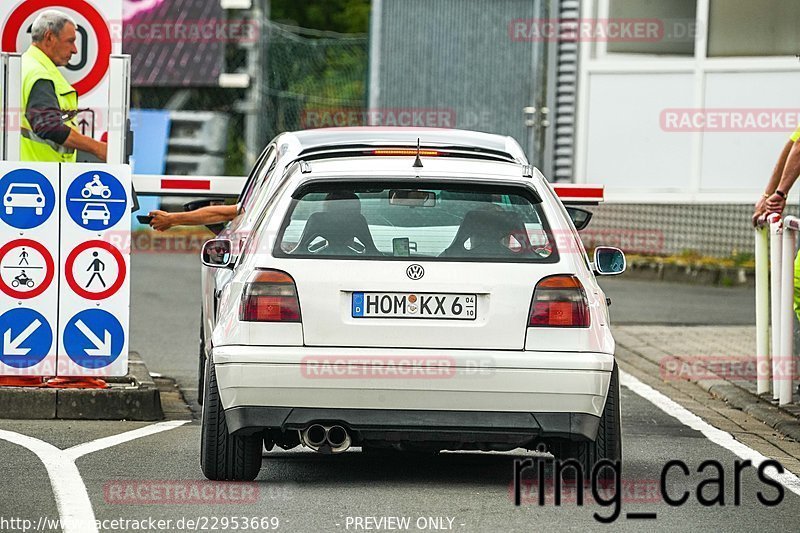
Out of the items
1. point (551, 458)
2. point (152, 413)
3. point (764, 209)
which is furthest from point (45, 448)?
point (764, 209)

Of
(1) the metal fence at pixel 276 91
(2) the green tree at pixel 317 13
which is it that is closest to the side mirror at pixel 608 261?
(1) the metal fence at pixel 276 91

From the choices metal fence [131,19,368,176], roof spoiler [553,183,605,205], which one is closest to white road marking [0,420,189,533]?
roof spoiler [553,183,605,205]

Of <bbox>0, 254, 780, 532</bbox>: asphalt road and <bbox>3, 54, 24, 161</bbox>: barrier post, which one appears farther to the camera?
<bbox>3, 54, 24, 161</bbox>: barrier post

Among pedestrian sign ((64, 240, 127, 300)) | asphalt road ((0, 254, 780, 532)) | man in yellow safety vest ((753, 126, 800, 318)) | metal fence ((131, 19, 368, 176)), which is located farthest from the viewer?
metal fence ((131, 19, 368, 176))

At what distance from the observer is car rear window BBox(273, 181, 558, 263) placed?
707cm

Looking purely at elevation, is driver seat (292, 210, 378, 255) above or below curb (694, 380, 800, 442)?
above

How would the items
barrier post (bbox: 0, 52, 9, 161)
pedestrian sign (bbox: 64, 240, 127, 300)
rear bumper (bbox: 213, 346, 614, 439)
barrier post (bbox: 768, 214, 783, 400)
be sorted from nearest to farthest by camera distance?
rear bumper (bbox: 213, 346, 614, 439) → pedestrian sign (bbox: 64, 240, 127, 300) → barrier post (bbox: 0, 52, 9, 161) → barrier post (bbox: 768, 214, 783, 400)

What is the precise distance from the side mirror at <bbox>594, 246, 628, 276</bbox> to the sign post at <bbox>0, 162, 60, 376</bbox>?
3.19 m

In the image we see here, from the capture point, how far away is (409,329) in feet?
22.8

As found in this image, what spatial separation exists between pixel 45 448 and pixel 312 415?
6.03 ft

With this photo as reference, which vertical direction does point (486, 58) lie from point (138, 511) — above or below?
above

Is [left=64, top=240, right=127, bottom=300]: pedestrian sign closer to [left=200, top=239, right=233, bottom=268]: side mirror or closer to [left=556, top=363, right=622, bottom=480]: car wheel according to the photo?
[left=200, top=239, right=233, bottom=268]: side mirror

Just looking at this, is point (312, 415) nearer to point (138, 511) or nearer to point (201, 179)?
point (138, 511)

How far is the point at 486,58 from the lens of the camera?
985 inches
